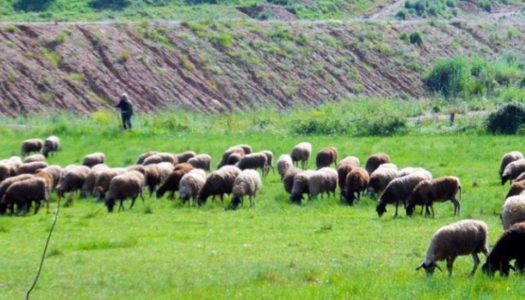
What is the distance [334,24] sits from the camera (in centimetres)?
8381

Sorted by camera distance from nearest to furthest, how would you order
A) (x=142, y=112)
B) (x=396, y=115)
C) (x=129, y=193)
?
(x=129, y=193) < (x=396, y=115) < (x=142, y=112)

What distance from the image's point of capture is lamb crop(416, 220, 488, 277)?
19.4 meters

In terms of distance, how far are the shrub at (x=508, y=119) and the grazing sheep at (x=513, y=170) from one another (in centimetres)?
1625

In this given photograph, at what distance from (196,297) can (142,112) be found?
45.7 metres

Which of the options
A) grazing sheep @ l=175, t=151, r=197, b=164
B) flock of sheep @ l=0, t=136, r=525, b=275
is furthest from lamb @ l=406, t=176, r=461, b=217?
grazing sheep @ l=175, t=151, r=197, b=164

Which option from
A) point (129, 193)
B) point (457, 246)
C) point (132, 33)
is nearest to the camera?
point (457, 246)

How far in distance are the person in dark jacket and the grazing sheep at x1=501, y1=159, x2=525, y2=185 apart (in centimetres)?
2187

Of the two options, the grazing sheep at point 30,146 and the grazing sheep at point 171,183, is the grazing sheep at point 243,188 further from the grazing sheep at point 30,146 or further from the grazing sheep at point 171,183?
the grazing sheep at point 30,146

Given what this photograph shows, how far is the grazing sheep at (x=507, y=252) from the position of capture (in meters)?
18.7

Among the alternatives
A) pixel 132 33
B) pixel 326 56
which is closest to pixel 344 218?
pixel 132 33

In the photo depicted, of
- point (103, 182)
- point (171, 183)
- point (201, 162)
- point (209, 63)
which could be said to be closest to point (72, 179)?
point (103, 182)

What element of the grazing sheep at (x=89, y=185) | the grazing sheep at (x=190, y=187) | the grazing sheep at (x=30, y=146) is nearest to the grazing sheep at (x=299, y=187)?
the grazing sheep at (x=190, y=187)

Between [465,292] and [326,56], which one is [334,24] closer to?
[326,56]

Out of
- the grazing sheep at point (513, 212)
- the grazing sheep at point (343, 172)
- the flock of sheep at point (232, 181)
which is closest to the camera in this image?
the grazing sheep at point (513, 212)
